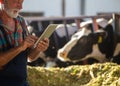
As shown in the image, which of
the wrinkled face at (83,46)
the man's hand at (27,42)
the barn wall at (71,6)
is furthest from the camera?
the barn wall at (71,6)

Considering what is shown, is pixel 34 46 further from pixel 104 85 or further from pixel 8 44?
pixel 104 85

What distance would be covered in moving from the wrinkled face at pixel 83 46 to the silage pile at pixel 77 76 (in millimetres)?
3738

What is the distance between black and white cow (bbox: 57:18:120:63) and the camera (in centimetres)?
901

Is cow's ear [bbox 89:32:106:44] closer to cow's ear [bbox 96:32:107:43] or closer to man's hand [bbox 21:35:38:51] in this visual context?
cow's ear [bbox 96:32:107:43]

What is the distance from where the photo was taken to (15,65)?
3.05 m

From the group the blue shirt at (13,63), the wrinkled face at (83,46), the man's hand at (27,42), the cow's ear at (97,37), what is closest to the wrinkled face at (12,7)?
the blue shirt at (13,63)

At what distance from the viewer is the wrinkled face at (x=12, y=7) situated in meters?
3.05

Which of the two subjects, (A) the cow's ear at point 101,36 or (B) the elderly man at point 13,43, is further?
(A) the cow's ear at point 101,36

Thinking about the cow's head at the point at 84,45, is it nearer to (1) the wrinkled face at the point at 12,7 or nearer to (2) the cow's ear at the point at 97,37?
(2) the cow's ear at the point at 97,37

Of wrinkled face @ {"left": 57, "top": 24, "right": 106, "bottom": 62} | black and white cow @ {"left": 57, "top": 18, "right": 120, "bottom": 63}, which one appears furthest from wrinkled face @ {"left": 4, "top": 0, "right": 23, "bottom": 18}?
black and white cow @ {"left": 57, "top": 18, "right": 120, "bottom": 63}

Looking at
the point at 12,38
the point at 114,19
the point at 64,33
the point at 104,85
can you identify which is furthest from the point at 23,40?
the point at 64,33

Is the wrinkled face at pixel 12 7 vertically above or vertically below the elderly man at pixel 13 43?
above

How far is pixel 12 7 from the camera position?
10.0ft

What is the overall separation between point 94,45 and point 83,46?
28 centimetres
